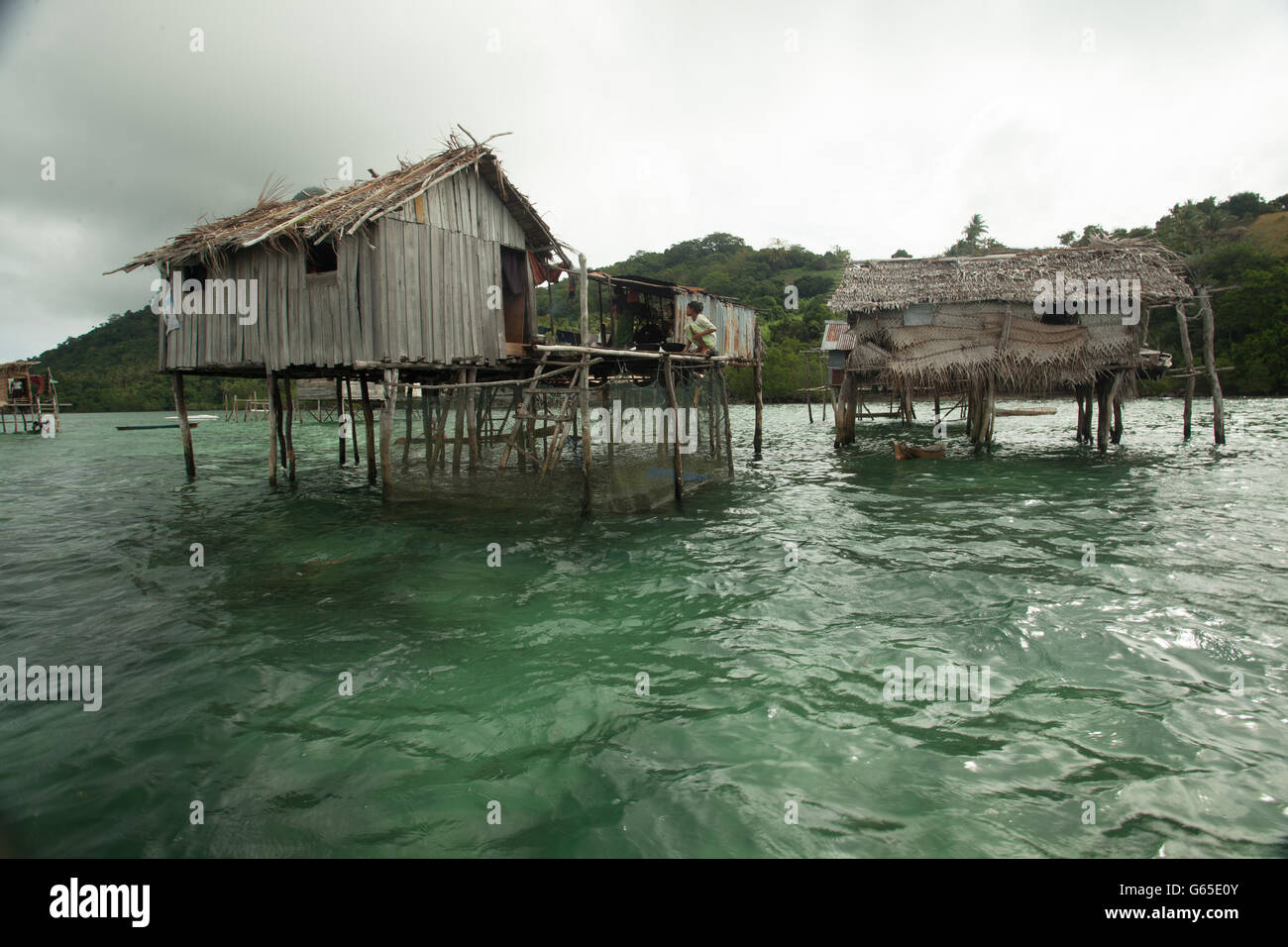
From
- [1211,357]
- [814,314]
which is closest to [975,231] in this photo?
[814,314]

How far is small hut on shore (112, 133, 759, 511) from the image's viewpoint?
11797 millimetres

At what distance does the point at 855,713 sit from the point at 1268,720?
286 centimetres

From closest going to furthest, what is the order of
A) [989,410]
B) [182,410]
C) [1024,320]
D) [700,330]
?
[700,330] → [182,410] → [1024,320] → [989,410]

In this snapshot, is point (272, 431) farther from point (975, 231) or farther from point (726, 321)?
point (975, 231)

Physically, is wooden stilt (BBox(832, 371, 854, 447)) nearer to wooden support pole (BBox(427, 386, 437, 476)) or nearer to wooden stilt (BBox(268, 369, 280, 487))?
wooden support pole (BBox(427, 386, 437, 476))

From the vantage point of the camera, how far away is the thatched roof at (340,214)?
1149 centimetres

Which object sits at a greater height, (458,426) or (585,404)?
(585,404)

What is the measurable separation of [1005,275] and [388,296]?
17.0m

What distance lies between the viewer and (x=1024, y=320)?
59.9ft

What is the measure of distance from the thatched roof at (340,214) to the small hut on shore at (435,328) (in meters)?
0.05

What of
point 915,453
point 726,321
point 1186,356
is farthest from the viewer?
point 726,321

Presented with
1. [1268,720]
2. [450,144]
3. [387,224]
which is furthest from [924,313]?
[1268,720]

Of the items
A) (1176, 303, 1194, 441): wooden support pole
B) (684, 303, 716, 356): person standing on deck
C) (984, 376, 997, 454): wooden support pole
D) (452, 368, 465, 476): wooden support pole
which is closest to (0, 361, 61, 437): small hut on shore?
(452, 368, 465, 476): wooden support pole

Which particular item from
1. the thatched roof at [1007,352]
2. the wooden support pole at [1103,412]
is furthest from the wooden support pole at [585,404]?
the wooden support pole at [1103,412]
